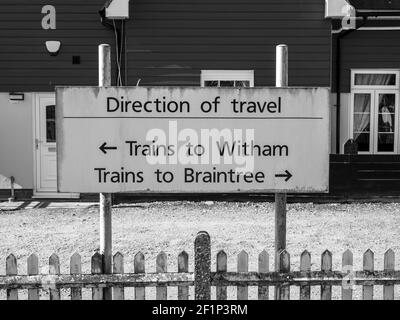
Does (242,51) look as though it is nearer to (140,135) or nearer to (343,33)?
(343,33)

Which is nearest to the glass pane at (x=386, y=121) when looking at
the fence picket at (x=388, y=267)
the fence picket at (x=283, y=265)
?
the fence picket at (x=388, y=267)

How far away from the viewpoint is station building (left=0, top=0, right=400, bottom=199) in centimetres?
1286

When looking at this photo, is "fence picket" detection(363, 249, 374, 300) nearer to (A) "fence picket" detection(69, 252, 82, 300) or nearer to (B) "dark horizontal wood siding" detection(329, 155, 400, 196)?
(A) "fence picket" detection(69, 252, 82, 300)

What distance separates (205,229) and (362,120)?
22.1 ft

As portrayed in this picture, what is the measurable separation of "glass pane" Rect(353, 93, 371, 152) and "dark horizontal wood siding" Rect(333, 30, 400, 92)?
0.45 metres

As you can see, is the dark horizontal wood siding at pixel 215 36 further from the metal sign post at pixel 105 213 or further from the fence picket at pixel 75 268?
the fence picket at pixel 75 268

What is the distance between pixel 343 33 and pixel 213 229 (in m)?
7.11

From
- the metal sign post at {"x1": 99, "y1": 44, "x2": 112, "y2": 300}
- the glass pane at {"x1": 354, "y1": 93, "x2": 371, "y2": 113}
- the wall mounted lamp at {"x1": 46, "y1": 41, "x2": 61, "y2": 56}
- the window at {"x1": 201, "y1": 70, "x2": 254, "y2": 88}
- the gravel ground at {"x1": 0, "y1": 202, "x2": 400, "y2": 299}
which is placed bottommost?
the gravel ground at {"x1": 0, "y1": 202, "x2": 400, "y2": 299}

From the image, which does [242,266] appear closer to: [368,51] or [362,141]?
[362,141]

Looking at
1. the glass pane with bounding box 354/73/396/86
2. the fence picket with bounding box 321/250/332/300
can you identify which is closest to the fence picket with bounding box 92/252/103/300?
the fence picket with bounding box 321/250/332/300

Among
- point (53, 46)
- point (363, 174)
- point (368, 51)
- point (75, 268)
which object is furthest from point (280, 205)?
point (368, 51)

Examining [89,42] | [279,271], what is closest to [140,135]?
[279,271]

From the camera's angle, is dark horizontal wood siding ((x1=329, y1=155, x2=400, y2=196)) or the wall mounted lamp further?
the wall mounted lamp
